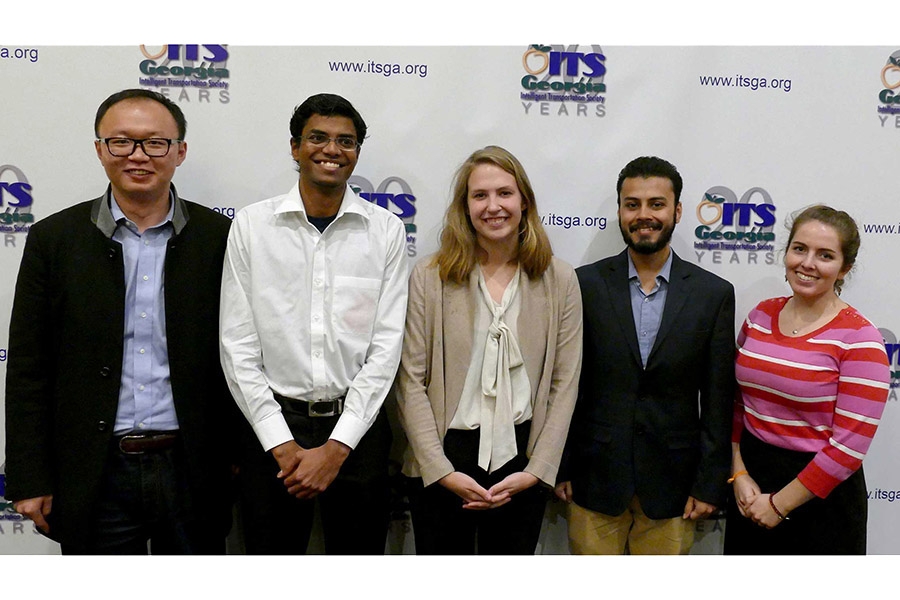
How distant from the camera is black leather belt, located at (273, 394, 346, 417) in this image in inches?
94.3

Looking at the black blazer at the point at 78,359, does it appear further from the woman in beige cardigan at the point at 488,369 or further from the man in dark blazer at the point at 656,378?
the man in dark blazer at the point at 656,378

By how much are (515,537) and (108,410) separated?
4.81 feet

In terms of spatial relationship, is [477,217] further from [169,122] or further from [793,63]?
[793,63]

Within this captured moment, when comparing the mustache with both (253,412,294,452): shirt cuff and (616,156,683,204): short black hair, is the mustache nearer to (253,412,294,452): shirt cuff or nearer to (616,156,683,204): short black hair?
(616,156,683,204): short black hair

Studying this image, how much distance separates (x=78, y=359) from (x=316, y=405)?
2.61 ft

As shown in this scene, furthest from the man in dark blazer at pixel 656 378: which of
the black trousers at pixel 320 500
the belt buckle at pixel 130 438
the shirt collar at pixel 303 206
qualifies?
the belt buckle at pixel 130 438

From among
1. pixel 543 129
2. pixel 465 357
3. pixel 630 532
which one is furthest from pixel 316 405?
pixel 543 129

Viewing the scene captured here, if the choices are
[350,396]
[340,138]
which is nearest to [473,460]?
[350,396]

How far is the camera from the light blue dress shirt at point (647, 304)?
8.39 ft

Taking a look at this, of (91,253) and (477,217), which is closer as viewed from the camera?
(91,253)

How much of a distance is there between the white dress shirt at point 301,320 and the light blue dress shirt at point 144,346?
205 mm

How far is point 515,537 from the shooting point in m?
2.51

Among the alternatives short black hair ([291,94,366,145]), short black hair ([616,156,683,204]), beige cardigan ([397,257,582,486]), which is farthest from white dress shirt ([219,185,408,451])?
short black hair ([616,156,683,204])

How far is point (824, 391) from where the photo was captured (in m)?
2.38
